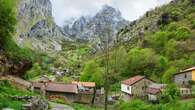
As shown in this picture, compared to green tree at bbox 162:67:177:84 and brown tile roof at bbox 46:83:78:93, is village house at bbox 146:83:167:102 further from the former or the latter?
brown tile roof at bbox 46:83:78:93

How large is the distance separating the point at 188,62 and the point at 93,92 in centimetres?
2413

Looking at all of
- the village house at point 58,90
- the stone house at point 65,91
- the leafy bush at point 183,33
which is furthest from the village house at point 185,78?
the leafy bush at point 183,33

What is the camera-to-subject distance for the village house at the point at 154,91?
6566cm

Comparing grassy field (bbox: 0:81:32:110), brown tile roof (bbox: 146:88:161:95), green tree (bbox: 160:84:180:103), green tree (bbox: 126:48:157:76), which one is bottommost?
grassy field (bbox: 0:81:32:110)

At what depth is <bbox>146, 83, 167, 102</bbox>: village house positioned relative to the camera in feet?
215

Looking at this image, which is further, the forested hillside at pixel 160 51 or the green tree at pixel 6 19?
the forested hillside at pixel 160 51

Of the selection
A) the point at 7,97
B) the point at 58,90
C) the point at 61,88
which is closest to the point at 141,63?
the point at 61,88

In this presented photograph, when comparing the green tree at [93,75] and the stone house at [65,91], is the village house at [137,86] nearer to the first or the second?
the stone house at [65,91]

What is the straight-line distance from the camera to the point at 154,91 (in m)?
68.9

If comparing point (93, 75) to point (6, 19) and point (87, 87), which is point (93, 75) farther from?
point (6, 19)

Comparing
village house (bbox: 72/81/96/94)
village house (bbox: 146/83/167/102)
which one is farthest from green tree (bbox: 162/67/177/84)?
village house (bbox: 72/81/96/94)

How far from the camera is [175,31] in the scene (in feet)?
419

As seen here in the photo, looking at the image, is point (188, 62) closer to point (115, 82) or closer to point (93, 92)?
point (115, 82)

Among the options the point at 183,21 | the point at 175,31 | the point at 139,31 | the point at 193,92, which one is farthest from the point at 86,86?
the point at 139,31
